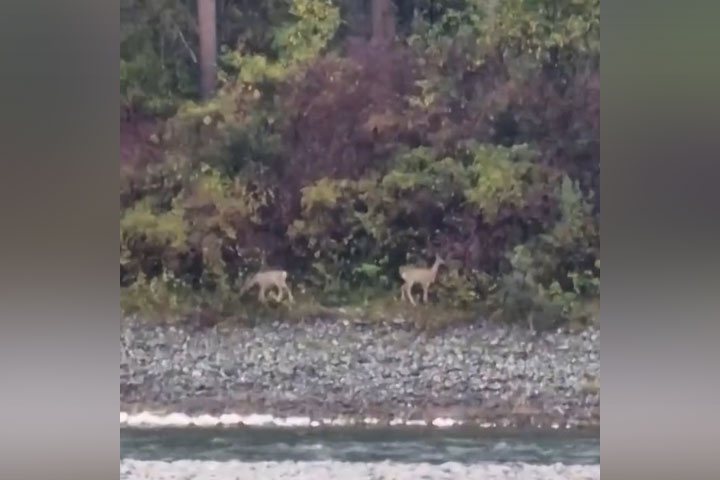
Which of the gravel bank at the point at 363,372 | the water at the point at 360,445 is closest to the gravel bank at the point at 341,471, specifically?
the water at the point at 360,445

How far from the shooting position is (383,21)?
2850 mm

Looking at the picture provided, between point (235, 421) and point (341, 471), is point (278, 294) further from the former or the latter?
point (341, 471)

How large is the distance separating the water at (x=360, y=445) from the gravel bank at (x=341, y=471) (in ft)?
0.05

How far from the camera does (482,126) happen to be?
2.86 metres

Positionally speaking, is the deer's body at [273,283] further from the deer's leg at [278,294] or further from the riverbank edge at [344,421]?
the riverbank edge at [344,421]

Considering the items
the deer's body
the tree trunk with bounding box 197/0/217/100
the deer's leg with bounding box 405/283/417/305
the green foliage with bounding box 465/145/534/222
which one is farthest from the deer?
the tree trunk with bounding box 197/0/217/100

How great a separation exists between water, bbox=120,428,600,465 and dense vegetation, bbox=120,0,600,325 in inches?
13.9

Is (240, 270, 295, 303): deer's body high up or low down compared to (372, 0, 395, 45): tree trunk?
down

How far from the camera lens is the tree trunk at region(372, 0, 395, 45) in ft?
9.32

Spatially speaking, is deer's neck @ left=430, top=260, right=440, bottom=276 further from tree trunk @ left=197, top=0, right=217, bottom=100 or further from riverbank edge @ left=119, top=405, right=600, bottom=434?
tree trunk @ left=197, top=0, right=217, bottom=100

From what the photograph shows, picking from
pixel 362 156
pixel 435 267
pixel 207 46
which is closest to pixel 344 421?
pixel 435 267

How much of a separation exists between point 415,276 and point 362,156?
0.38 metres
